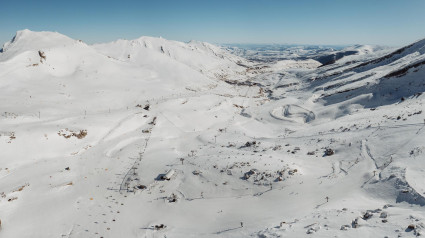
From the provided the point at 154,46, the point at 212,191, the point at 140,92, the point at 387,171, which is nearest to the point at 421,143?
the point at 387,171

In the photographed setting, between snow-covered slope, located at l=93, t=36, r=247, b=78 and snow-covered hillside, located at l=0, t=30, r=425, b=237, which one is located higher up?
snow-covered slope, located at l=93, t=36, r=247, b=78

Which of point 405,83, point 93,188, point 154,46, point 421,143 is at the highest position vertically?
point 154,46

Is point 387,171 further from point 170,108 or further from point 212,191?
point 170,108

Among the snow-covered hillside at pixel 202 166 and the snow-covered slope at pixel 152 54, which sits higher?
the snow-covered slope at pixel 152 54

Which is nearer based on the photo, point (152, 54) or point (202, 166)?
point (202, 166)

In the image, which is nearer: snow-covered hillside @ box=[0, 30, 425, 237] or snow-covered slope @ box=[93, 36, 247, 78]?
snow-covered hillside @ box=[0, 30, 425, 237]

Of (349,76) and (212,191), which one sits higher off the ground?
(349,76)

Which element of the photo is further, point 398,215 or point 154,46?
point 154,46

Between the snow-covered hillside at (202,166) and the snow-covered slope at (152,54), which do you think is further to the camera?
the snow-covered slope at (152,54)
